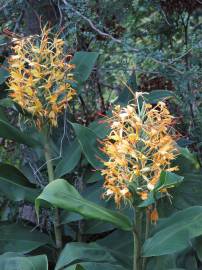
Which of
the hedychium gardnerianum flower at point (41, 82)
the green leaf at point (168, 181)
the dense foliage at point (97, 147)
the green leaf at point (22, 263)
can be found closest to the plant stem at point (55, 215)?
the dense foliage at point (97, 147)

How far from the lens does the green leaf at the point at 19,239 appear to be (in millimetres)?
2291

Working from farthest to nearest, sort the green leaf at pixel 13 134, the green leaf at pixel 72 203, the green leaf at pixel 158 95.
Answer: the green leaf at pixel 158 95, the green leaf at pixel 13 134, the green leaf at pixel 72 203

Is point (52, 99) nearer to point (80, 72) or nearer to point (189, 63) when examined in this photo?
point (80, 72)

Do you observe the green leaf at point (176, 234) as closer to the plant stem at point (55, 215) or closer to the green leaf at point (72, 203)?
the green leaf at point (72, 203)

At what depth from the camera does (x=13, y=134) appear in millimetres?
2312

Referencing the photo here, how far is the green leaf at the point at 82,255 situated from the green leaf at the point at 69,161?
0.43 m

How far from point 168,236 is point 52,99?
0.74 metres

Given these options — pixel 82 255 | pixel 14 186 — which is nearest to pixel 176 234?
pixel 82 255

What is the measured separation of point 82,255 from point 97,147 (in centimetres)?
48

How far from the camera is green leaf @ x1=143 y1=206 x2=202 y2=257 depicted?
1779 mm

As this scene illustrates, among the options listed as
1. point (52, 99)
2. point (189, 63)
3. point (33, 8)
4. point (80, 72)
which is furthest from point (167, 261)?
point (33, 8)

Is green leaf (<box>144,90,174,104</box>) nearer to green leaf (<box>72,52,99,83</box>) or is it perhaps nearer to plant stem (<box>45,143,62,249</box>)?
green leaf (<box>72,52,99,83</box>)

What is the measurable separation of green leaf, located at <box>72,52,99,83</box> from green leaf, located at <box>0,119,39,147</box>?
1.37 feet

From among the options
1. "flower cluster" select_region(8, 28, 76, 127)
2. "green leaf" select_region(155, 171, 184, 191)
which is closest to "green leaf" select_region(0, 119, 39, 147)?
"flower cluster" select_region(8, 28, 76, 127)
